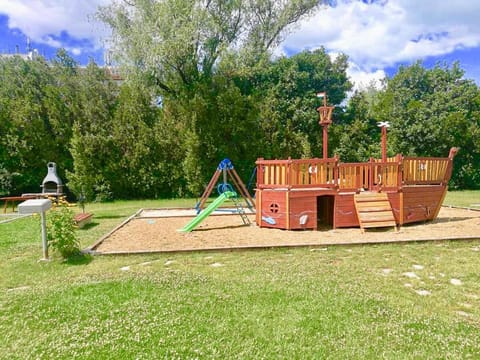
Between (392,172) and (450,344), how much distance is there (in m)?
6.30

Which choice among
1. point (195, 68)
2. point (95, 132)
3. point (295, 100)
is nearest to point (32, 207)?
point (95, 132)

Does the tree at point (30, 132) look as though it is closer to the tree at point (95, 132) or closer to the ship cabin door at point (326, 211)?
the tree at point (95, 132)

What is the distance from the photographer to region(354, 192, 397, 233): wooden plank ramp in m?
7.62

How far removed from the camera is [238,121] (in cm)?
1653

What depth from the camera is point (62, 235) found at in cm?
527

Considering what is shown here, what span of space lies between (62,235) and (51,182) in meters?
11.2

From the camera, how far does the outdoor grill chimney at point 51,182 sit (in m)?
14.5

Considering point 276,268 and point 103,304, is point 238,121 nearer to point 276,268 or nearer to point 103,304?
point 276,268

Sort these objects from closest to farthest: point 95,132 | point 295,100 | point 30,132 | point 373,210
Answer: point 373,210 → point 30,132 → point 95,132 → point 295,100

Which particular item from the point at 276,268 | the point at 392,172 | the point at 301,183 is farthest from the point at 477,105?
the point at 276,268

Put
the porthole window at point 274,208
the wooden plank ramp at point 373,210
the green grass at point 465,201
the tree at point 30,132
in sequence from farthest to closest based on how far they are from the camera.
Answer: the tree at point 30,132 → the green grass at point 465,201 → the porthole window at point 274,208 → the wooden plank ramp at point 373,210

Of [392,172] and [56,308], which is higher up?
[392,172]

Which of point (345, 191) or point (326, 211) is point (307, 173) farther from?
point (326, 211)

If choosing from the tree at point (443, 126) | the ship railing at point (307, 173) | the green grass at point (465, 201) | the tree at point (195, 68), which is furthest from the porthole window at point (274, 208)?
the tree at point (443, 126)
